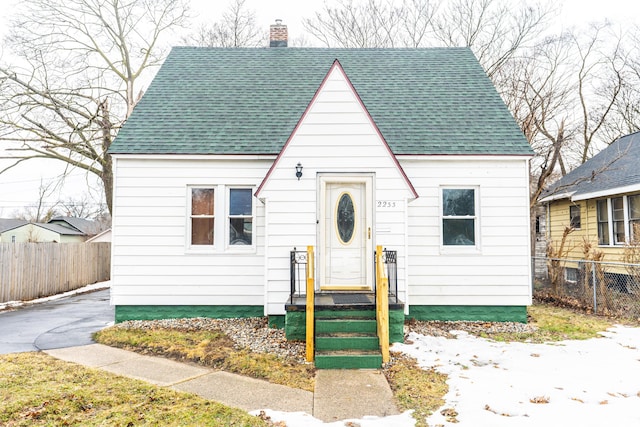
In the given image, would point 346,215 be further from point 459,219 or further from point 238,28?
point 238,28

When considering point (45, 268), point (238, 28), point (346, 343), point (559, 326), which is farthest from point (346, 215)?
point (238, 28)

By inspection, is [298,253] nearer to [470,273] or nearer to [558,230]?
[470,273]

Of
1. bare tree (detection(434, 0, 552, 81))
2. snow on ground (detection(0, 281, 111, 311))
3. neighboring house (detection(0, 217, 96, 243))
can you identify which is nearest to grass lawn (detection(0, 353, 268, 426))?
snow on ground (detection(0, 281, 111, 311))

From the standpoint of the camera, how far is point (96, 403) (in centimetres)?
423

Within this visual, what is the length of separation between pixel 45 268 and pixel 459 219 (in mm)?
13517

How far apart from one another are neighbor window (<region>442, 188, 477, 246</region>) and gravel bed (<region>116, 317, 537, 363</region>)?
5.82 ft

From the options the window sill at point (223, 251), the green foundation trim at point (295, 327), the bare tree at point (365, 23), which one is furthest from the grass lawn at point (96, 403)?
the bare tree at point (365, 23)

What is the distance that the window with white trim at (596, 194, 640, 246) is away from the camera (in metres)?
12.3

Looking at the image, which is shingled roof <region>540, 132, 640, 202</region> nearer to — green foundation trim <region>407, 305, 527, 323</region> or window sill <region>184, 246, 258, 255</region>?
green foundation trim <region>407, 305, 527, 323</region>

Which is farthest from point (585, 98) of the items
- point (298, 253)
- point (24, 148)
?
point (24, 148)

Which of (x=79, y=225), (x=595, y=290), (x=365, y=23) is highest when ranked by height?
(x=365, y=23)

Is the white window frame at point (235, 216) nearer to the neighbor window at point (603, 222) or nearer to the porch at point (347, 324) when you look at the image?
the porch at point (347, 324)

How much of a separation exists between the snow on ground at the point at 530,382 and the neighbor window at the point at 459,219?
226 centimetres

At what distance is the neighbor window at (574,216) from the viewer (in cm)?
1501
